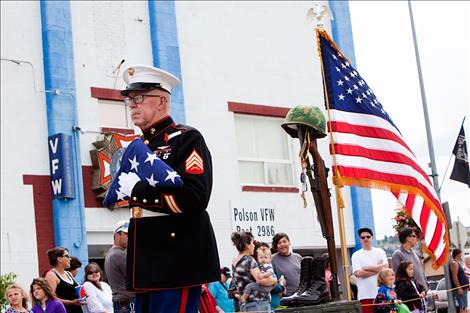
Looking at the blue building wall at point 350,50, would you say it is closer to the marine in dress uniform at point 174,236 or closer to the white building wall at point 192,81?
the white building wall at point 192,81

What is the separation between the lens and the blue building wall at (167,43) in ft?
59.6

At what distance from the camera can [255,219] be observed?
18828 millimetres

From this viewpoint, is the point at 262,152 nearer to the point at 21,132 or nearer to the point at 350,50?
the point at 350,50

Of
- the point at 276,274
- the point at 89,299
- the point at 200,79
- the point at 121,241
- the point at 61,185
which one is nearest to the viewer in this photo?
the point at 121,241

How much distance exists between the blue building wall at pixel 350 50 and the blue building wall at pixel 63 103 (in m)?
7.25

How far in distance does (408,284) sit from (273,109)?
8.29m

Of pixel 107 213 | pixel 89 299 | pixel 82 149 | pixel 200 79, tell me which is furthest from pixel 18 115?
pixel 89 299

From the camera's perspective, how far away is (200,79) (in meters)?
18.9

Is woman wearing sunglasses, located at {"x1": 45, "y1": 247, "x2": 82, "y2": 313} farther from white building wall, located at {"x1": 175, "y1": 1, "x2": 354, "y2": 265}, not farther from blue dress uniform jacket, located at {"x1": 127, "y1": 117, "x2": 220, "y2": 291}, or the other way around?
white building wall, located at {"x1": 175, "y1": 1, "x2": 354, "y2": 265}

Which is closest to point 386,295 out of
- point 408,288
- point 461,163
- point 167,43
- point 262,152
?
point 408,288

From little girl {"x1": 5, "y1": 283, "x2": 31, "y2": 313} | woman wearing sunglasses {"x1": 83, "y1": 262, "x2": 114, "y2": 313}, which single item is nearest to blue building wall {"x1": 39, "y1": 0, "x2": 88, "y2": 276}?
little girl {"x1": 5, "y1": 283, "x2": 31, "y2": 313}

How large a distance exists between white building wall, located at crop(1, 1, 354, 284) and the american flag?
6886 mm

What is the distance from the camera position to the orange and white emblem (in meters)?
5.17

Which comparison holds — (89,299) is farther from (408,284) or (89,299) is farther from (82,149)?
(82,149)
